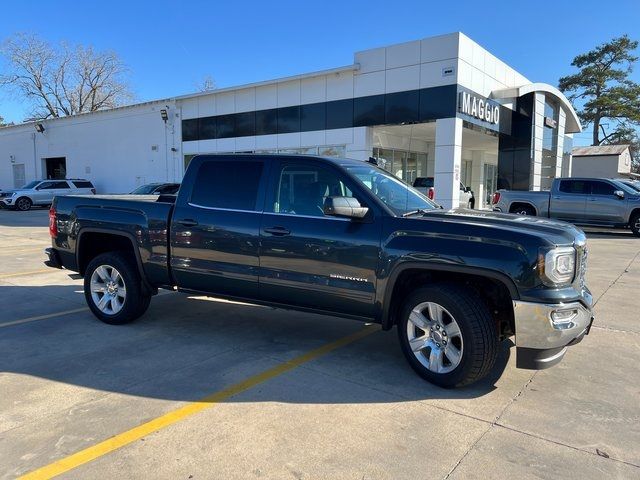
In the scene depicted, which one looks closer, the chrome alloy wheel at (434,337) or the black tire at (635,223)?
the chrome alloy wheel at (434,337)

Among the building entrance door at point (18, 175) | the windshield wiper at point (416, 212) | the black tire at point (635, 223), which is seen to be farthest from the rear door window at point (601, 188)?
the building entrance door at point (18, 175)

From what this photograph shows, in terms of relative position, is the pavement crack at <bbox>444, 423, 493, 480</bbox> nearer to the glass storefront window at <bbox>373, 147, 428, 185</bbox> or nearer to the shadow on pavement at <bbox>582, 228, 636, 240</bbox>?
the shadow on pavement at <bbox>582, 228, 636, 240</bbox>

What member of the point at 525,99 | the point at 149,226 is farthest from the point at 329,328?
the point at 525,99

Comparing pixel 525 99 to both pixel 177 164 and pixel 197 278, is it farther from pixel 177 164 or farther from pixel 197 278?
pixel 197 278

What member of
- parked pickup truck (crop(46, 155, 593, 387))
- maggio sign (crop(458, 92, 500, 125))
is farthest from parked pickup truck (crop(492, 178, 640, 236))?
parked pickup truck (crop(46, 155, 593, 387))

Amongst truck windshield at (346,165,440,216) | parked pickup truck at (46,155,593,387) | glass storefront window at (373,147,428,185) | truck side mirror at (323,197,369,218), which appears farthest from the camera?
glass storefront window at (373,147,428,185)

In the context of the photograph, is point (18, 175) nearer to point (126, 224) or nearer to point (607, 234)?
point (607, 234)

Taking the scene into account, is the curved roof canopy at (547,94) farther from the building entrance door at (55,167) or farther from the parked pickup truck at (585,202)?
the building entrance door at (55,167)

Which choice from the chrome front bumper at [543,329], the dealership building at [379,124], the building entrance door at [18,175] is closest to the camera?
the chrome front bumper at [543,329]

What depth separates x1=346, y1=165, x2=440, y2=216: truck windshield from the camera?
461 cm

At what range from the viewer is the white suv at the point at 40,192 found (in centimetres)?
2878

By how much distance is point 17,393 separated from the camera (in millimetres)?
3990

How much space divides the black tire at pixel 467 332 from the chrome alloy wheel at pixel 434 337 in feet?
0.13

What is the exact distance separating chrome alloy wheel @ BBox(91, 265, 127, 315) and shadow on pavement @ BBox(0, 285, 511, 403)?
224 millimetres
